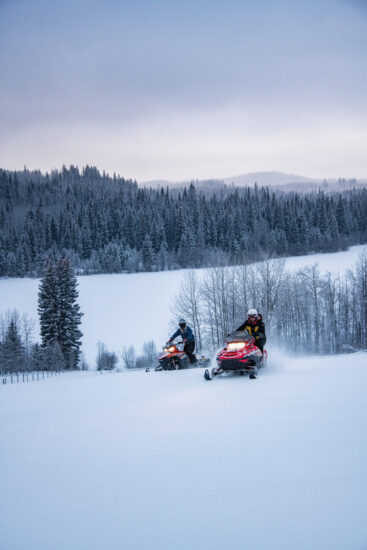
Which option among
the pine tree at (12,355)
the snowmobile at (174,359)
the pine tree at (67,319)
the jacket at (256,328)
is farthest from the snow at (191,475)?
the pine tree at (67,319)

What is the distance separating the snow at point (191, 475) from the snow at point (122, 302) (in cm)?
3331

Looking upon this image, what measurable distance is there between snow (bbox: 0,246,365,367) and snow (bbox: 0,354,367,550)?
3331 cm

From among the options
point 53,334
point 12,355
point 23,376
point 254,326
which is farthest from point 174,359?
point 53,334

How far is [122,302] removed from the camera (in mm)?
53625

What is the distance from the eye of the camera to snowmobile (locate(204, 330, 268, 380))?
866cm

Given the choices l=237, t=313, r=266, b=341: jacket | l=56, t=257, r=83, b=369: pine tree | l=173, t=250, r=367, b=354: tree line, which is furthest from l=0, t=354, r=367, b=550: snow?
l=56, t=257, r=83, b=369: pine tree

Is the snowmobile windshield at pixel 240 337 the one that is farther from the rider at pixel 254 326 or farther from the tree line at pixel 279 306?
the tree line at pixel 279 306

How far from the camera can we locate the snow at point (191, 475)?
267 centimetres

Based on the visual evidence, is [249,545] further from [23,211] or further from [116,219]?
[23,211]

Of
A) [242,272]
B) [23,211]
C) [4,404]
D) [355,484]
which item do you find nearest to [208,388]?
[4,404]

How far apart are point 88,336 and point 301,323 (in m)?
25.3

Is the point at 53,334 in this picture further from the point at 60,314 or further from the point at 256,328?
the point at 256,328

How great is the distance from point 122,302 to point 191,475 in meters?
51.1

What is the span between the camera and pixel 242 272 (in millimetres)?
36969
